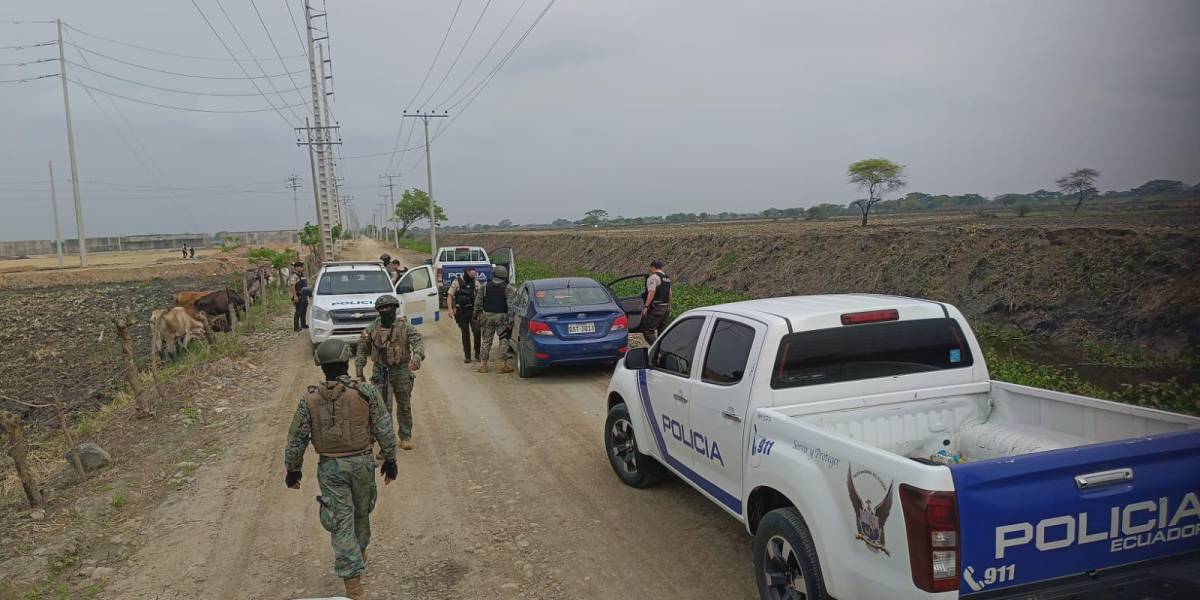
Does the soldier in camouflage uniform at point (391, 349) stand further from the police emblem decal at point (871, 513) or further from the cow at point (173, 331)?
the cow at point (173, 331)

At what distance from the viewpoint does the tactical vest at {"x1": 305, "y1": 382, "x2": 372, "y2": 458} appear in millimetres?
4539

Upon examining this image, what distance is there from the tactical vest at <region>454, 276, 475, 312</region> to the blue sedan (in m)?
1.72

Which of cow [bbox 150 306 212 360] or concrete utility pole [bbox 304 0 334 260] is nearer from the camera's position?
cow [bbox 150 306 212 360]

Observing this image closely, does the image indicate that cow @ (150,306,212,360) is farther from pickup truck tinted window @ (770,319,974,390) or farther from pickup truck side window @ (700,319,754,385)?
pickup truck tinted window @ (770,319,974,390)

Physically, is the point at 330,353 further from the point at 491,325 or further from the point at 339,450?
the point at 491,325

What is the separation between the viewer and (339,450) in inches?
180

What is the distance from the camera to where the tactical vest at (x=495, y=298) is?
1176 cm

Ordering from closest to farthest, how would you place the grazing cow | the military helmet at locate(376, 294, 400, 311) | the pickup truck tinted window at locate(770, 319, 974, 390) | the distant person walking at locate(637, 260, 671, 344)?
the pickup truck tinted window at locate(770, 319, 974, 390)
the military helmet at locate(376, 294, 400, 311)
the distant person walking at locate(637, 260, 671, 344)
the grazing cow

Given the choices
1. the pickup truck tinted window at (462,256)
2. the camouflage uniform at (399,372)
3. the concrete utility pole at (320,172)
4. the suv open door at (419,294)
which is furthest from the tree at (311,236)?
the camouflage uniform at (399,372)

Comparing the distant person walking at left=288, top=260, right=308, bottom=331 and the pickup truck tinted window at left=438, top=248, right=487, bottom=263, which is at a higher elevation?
the pickup truck tinted window at left=438, top=248, right=487, bottom=263

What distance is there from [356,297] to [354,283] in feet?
2.53

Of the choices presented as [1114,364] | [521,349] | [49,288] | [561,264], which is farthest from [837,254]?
[49,288]

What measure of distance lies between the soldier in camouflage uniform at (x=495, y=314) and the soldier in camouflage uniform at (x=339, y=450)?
698cm

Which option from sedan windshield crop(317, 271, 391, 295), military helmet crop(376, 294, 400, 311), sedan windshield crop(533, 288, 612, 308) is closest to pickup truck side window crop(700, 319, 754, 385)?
military helmet crop(376, 294, 400, 311)
